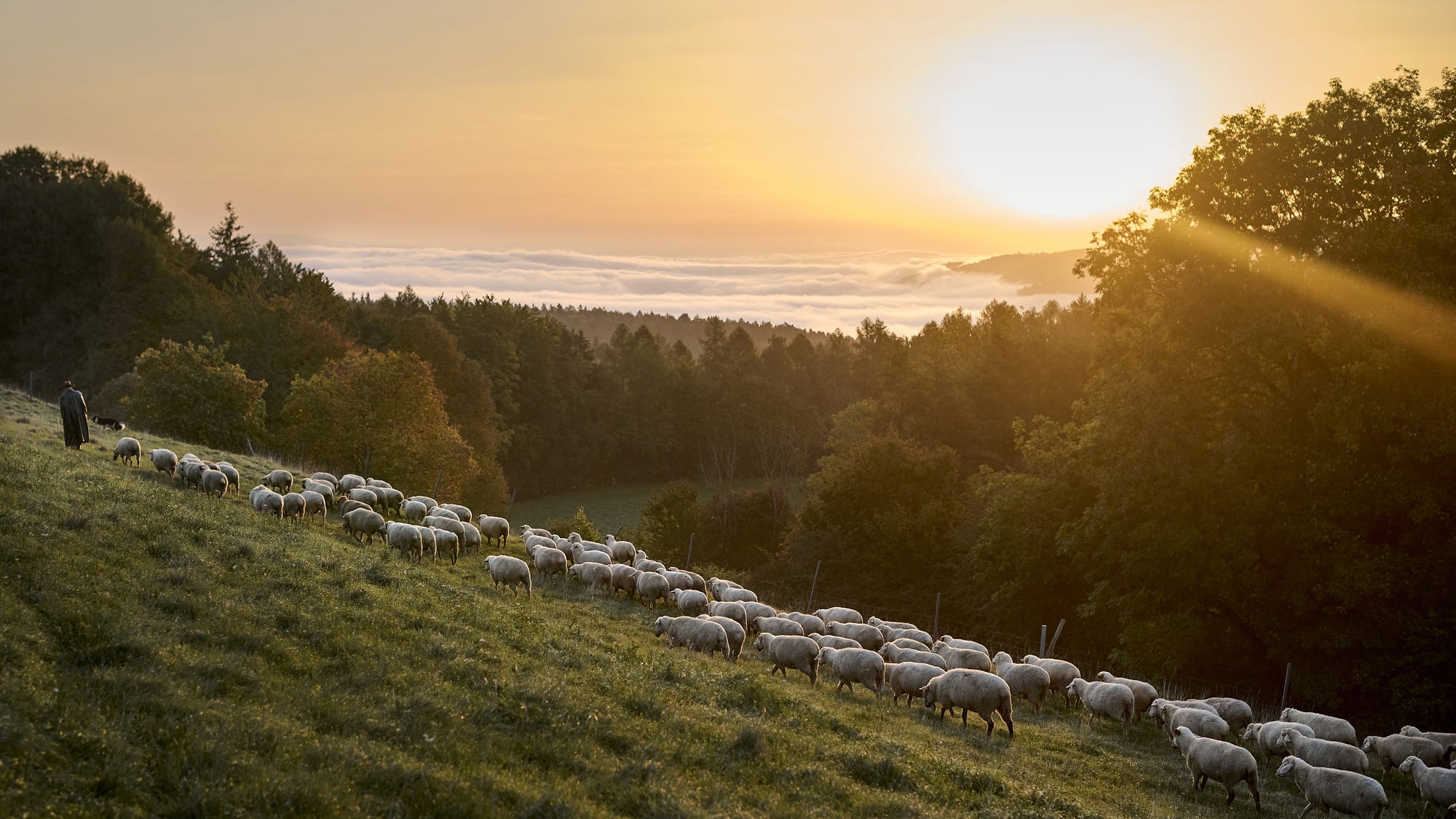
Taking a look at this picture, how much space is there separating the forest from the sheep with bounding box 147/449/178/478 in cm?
2902

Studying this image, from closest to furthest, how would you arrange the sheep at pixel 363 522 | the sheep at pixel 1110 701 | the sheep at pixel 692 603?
the sheep at pixel 1110 701
the sheep at pixel 692 603
the sheep at pixel 363 522

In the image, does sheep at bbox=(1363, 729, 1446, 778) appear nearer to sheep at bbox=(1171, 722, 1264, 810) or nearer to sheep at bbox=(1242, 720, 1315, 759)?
sheep at bbox=(1242, 720, 1315, 759)

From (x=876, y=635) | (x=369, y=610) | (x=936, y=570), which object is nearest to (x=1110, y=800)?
(x=876, y=635)

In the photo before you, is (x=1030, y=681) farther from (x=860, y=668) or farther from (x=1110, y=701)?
(x=860, y=668)

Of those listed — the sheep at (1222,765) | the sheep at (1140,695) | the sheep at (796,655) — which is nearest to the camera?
the sheep at (1222,765)

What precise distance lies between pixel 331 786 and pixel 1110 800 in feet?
35.3

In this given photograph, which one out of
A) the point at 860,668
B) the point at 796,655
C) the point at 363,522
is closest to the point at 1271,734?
the point at 860,668

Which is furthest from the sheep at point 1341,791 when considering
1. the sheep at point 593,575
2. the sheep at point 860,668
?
the sheep at point 593,575

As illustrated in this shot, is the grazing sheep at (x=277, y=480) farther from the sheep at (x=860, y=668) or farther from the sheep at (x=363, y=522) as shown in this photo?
the sheep at (x=860, y=668)

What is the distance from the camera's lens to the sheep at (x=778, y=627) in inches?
889

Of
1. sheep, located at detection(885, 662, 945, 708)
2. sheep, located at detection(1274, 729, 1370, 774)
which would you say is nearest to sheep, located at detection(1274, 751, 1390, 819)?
sheep, located at detection(1274, 729, 1370, 774)

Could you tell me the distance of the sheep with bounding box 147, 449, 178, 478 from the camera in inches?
1056

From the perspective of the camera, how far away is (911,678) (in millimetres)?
18344

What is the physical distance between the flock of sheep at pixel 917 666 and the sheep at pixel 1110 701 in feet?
0.09
